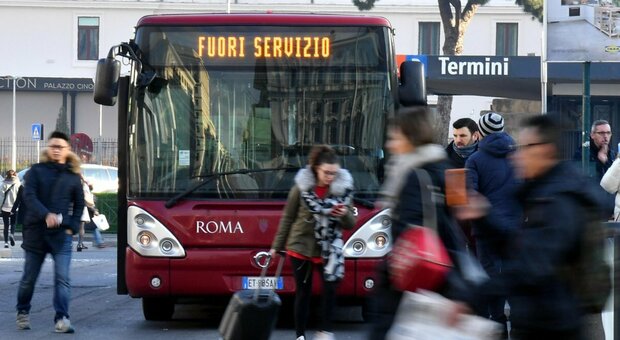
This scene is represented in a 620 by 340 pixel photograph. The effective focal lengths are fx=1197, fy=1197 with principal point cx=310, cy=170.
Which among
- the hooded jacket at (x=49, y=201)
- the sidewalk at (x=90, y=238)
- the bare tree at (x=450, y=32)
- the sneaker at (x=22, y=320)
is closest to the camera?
the hooded jacket at (x=49, y=201)

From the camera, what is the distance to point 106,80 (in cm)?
1068

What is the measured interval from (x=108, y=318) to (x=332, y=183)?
3812 mm

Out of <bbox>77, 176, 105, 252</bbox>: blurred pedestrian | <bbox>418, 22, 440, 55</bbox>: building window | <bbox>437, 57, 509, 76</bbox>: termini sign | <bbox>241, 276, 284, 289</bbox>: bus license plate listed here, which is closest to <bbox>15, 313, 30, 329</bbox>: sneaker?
<bbox>241, 276, 284, 289</bbox>: bus license plate

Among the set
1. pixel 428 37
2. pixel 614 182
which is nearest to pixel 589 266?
pixel 614 182

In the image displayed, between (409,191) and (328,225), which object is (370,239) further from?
(409,191)

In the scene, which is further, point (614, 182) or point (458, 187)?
point (614, 182)

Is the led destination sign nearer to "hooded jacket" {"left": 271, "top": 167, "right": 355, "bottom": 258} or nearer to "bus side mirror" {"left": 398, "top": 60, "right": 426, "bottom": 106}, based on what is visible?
"bus side mirror" {"left": 398, "top": 60, "right": 426, "bottom": 106}

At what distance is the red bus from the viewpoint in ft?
35.4

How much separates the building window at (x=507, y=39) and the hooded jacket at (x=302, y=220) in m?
46.9

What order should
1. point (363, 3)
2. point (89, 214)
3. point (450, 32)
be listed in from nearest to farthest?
point (89, 214)
point (450, 32)
point (363, 3)

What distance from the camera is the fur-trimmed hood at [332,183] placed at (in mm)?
9602

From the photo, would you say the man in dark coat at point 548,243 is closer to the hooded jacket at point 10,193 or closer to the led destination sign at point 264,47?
the led destination sign at point 264,47

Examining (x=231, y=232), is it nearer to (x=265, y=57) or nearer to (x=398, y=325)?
(x=265, y=57)

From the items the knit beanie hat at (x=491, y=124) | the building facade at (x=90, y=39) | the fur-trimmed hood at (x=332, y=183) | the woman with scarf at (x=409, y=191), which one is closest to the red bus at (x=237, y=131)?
the fur-trimmed hood at (x=332, y=183)
